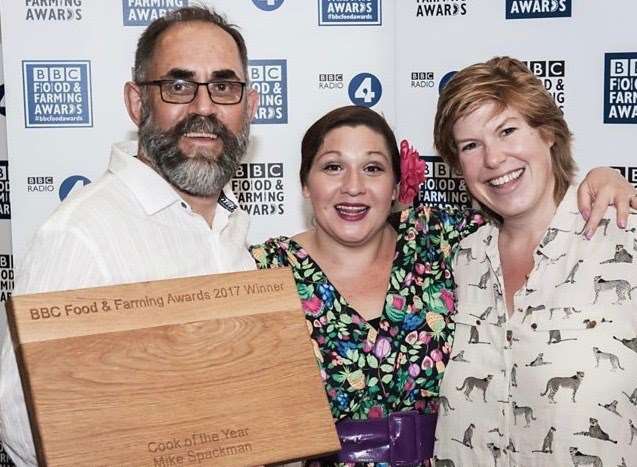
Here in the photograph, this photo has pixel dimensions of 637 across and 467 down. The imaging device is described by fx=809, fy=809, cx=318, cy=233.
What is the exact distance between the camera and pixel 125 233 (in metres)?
1.82

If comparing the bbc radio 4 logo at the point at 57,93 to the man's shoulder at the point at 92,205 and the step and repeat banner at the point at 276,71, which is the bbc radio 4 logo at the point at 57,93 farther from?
the man's shoulder at the point at 92,205

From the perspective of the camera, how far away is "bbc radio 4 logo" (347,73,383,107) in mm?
3195

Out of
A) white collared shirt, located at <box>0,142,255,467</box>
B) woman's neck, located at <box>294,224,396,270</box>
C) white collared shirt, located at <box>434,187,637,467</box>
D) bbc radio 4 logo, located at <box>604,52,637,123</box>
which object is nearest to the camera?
white collared shirt, located at <box>0,142,255,467</box>

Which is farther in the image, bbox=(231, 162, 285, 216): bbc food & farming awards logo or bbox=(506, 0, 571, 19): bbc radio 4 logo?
bbox=(231, 162, 285, 216): bbc food & farming awards logo

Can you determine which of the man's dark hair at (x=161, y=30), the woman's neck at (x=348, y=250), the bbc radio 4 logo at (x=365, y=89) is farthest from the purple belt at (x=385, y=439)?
the bbc radio 4 logo at (x=365, y=89)

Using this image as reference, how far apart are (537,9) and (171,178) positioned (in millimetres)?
1738

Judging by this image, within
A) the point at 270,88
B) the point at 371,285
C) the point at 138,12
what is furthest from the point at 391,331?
the point at 138,12

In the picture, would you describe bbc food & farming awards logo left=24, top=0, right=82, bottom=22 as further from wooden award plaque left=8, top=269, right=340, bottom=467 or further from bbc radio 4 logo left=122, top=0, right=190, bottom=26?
wooden award plaque left=8, top=269, right=340, bottom=467

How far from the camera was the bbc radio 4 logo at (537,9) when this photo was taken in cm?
303

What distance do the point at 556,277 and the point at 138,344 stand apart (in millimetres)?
1067

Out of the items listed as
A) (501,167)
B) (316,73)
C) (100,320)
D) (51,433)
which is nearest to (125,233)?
(100,320)

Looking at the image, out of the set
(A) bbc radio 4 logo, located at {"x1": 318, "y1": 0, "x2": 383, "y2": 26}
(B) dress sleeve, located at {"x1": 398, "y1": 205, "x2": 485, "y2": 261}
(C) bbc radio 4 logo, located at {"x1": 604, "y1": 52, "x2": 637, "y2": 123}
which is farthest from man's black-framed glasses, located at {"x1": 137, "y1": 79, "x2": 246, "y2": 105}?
(C) bbc radio 4 logo, located at {"x1": 604, "y1": 52, "x2": 637, "y2": 123}

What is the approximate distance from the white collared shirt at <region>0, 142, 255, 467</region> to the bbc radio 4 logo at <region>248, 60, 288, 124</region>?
3.60 ft

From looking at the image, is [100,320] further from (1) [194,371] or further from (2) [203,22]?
(2) [203,22]
